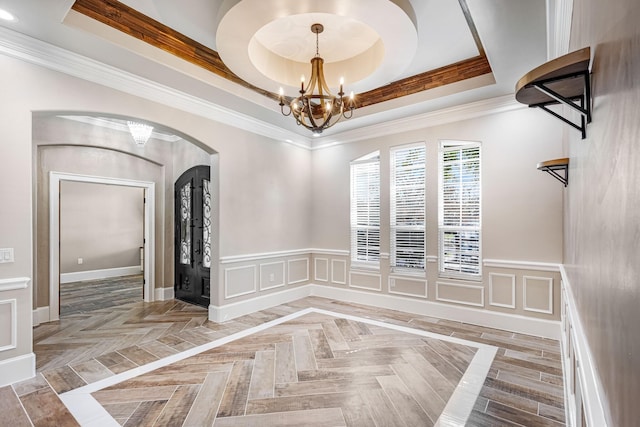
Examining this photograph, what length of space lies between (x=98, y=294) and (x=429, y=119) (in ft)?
23.1

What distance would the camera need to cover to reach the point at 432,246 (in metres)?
4.89

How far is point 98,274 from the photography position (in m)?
8.42

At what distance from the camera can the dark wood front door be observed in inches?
221

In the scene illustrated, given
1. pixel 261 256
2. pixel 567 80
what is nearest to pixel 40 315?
pixel 261 256

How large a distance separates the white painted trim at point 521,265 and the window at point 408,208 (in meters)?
0.96

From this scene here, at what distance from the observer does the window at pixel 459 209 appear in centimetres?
457

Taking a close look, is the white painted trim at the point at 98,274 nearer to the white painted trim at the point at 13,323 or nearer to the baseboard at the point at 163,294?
the baseboard at the point at 163,294

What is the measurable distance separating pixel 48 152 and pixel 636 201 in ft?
20.8

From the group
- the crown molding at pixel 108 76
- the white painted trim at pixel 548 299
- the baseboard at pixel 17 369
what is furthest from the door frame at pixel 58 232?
the white painted trim at pixel 548 299

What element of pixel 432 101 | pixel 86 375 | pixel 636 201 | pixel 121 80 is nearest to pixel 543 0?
pixel 432 101

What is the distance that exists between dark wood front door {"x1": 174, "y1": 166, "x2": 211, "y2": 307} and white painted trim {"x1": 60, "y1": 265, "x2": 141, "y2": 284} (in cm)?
372

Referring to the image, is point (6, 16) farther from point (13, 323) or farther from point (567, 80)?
point (567, 80)

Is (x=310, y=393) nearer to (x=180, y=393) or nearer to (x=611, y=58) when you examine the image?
(x=180, y=393)

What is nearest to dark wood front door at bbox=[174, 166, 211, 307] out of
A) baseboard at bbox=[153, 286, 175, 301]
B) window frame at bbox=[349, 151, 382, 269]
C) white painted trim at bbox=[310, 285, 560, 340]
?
baseboard at bbox=[153, 286, 175, 301]
